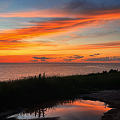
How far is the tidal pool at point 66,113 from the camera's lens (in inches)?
440

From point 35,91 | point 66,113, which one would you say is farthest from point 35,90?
point 66,113

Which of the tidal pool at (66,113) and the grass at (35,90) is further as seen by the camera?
the grass at (35,90)

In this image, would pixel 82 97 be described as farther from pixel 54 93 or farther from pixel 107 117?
pixel 107 117

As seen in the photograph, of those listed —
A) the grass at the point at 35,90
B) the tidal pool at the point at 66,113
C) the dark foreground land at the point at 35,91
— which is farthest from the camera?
the grass at the point at 35,90

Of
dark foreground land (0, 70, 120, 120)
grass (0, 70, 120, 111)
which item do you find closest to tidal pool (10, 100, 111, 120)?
dark foreground land (0, 70, 120, 120)

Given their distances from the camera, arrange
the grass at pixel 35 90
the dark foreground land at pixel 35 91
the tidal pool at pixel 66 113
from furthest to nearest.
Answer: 1. the grass at pixel 35 90
2. the dark foreground land at pixel 35 91
3. the tidal pool at pixel 66 113

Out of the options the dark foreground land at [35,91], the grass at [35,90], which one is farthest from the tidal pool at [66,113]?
the grass at [35,90]

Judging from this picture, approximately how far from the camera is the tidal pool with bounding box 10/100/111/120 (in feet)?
36.6

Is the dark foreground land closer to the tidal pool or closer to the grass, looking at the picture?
the grass

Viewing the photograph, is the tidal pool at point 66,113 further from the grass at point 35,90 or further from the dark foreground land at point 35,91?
the grass at point 35,90

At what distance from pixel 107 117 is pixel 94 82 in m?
13.4

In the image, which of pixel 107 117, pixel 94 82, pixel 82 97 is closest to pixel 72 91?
pixel 82 97

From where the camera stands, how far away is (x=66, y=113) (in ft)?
39.7

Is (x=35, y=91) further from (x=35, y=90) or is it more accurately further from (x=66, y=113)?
A: (x=66, y=113)
